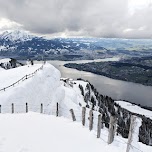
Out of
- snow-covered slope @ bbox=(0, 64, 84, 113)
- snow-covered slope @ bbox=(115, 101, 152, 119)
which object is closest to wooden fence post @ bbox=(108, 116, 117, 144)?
snow-covered slope @ bbox=(0, 64, 84, 113)

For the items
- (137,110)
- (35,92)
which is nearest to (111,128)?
(35,92)

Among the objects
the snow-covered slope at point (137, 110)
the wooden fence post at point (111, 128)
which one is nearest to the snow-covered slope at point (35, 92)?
the wooden fence post at point (111, 128)

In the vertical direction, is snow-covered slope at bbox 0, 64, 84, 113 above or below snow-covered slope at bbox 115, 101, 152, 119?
above

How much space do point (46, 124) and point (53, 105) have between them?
2613 cm

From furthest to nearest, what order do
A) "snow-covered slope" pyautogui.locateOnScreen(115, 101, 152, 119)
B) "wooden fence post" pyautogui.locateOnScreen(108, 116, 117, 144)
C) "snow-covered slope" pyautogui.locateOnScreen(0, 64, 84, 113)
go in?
"snow-covered slope" pyautogui.locateOnScreen(115, 101, 152, 119) < "snow-covered slope" pyautogui.locateOnScreen(0, 64, 84, 113) < "wooden fence post" pyautogui.locateOnScreen(108, 116, 117, 144)

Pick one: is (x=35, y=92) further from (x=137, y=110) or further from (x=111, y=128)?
(x=137, y=110)

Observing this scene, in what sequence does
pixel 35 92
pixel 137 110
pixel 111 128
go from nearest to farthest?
pixel 111 128, pixel 35 92, pixel 137 110

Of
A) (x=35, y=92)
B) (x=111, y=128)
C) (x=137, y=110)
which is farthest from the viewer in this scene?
(x=137, y=110)

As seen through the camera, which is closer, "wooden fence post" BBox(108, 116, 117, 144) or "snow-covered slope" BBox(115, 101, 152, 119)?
"wooden fence post" BBox(108, 116, 117, 144)

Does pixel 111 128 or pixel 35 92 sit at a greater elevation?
pixel 111 128

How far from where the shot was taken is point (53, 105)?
45.2 meters

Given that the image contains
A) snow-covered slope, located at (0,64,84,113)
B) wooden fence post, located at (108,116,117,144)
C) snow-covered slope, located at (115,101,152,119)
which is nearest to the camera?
wooden fence post, located at (108,116,117,144)

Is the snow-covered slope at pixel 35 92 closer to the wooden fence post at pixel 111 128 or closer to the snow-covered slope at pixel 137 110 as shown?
the wooden fence post at pixel 111 128

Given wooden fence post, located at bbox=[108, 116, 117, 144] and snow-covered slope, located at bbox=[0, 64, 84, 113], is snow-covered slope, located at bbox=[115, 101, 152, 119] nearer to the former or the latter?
snow-covered slope, located at bbox=[0, 64, 84, 113]
